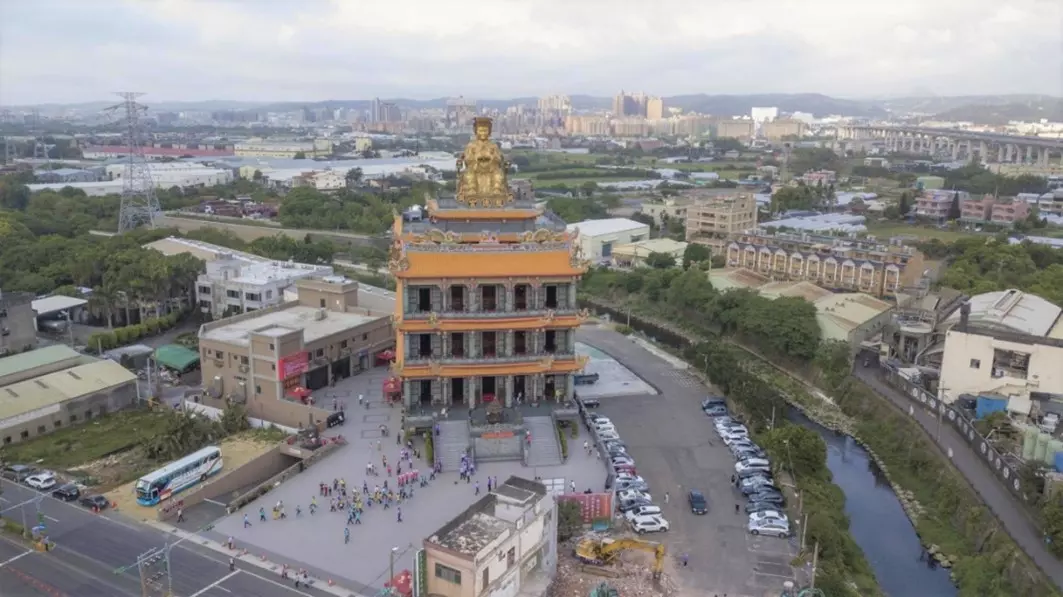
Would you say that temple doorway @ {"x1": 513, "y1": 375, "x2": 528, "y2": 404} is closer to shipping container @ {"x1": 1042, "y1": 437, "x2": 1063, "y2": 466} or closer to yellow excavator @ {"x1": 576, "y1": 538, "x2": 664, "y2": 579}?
yellow excavator @ {"x1": 576, "y1": 538, "x2": 664, "y2": 579}

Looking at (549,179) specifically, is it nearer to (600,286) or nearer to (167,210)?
(167,210)

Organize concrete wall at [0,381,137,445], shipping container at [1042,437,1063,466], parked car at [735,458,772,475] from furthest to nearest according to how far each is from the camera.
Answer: concrete wall at [0,381,137,445]
parked car at [735,458,772,475]
shipping container at [1042,437,1063,466]

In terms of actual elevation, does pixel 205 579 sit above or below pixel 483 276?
below

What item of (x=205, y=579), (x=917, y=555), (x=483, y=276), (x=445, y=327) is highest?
(x=483, y=276)

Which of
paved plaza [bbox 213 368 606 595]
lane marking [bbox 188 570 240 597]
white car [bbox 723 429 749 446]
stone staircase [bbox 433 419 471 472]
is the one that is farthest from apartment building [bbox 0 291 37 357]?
white car [bbox 723 429 749 446]

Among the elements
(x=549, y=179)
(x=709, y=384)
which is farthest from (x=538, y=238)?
(x=549, y=179)

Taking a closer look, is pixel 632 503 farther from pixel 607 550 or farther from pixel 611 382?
pixel 611 382

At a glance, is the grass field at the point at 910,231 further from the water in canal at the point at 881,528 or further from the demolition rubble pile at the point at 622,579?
the demolition rubble pile at the point at 622,579
